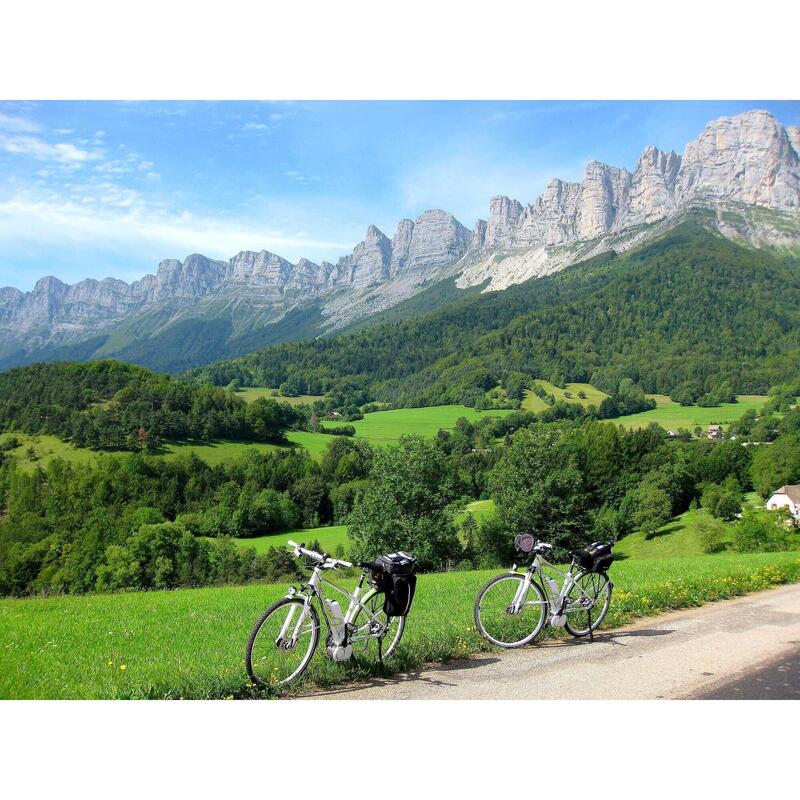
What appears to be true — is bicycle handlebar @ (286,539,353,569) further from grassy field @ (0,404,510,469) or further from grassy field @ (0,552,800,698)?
grassy field @ (0,404,510,469)

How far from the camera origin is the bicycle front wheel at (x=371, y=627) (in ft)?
21.5

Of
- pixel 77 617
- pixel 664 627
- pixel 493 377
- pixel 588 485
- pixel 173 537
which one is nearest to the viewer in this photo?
pixel 664 627

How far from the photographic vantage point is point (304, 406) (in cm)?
16038

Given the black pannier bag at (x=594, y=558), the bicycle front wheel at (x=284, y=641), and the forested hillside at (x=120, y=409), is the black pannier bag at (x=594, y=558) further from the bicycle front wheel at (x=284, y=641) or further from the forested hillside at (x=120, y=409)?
the forested hillside at (x=120, y=409)

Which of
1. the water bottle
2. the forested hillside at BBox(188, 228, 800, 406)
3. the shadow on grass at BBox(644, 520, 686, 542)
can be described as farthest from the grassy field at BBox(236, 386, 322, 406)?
the water bottle

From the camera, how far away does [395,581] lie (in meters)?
6.55

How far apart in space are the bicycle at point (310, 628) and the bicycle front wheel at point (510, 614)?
4.89ft

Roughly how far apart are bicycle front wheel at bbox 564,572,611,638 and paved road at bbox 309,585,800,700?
203 millimetres

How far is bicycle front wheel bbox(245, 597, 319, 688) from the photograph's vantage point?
602cm

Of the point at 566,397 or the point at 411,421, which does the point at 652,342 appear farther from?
the point at 411,421

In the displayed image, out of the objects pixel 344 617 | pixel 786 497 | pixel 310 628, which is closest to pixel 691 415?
pixel 786 497

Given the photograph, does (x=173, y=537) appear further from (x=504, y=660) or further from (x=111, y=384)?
(x=111, y=384)
